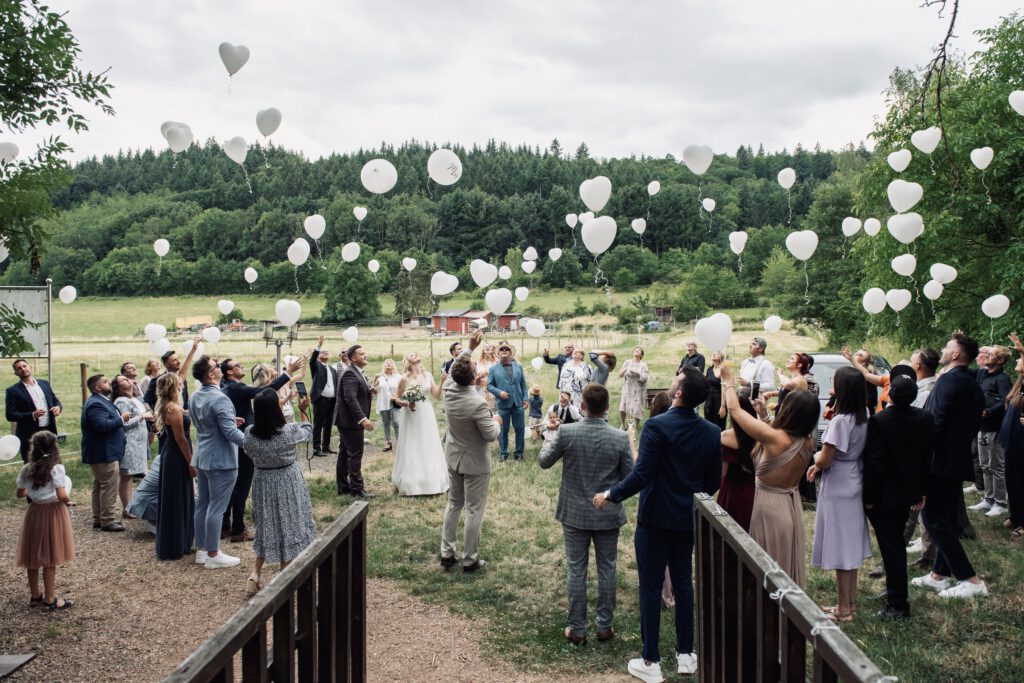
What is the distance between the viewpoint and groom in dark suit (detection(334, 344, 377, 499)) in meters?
8.58

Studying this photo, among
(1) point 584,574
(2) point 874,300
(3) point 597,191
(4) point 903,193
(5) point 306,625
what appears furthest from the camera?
(2) point 874,300

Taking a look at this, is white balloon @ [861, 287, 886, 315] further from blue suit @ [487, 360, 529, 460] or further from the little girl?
the little girl

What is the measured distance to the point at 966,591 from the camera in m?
5.34

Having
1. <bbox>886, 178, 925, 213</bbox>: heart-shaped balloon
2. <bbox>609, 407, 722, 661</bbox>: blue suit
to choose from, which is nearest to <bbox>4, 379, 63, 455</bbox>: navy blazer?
<bbox>609, 407, 722, 661</bbox>: blue suit

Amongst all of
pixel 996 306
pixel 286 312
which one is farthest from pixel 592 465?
pixel 996 306

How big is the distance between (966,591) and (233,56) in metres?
8.56

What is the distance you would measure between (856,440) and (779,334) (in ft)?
129

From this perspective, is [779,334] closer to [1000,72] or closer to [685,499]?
[1000,72]

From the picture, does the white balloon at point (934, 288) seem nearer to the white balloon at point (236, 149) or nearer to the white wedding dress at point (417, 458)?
the white wedding dress at point (417, 458)

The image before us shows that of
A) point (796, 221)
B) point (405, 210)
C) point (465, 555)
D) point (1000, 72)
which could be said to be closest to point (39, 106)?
point (465, 555)

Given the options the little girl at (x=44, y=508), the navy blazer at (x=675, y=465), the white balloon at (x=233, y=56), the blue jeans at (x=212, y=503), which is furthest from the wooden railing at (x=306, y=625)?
the white balloon at (x=233, y=56)

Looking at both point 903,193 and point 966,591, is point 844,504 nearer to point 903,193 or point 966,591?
point 966,591

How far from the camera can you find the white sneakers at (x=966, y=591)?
210 inches

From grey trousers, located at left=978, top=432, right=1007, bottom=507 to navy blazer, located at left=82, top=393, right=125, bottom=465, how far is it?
9.31 metres
